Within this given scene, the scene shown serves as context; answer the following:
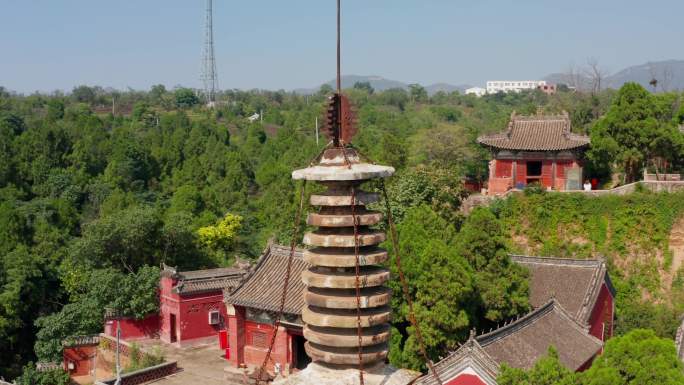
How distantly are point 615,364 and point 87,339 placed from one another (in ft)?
68.8

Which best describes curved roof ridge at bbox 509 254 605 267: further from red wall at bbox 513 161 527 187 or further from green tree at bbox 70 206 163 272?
green tree at bbox 70 206 163 272

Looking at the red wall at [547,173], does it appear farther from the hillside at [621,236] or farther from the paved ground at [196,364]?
the paved ground at [196,364]

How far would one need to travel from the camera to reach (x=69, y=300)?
1256 inches

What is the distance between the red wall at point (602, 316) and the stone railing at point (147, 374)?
41.1 feet

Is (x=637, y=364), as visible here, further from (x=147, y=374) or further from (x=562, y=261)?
(x=147, y=374)

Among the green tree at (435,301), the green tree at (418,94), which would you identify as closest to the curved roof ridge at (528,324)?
the green tree at (435,301)

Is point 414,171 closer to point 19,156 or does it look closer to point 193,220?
point 193,220

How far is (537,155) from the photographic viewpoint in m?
30.6

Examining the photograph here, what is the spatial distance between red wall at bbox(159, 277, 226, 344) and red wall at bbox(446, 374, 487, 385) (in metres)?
13.6

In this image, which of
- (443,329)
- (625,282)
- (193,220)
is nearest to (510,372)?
(443,329)

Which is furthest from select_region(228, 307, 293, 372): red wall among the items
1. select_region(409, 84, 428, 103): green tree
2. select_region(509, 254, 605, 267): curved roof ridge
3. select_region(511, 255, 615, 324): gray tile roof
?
select_region(409, 84, 428, 103): green tree

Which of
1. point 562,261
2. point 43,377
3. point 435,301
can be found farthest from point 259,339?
point 562,261

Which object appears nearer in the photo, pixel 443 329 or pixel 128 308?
pixel 443 329

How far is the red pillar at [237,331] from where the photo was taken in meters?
22.9
